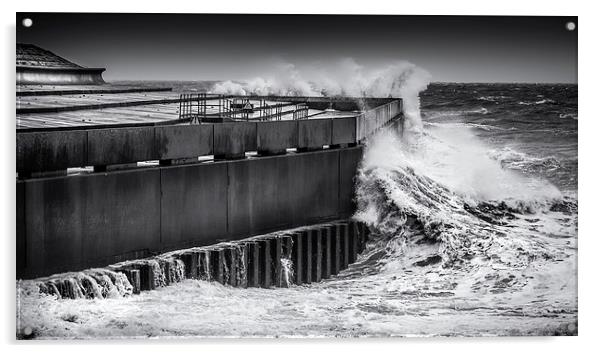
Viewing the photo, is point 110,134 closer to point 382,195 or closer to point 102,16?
point 102,16

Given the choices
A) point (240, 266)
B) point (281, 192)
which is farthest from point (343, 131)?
point (240, 266)

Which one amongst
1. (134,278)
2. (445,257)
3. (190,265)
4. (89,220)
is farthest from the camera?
(445,257)

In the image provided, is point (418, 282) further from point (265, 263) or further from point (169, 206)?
point (169, 206)

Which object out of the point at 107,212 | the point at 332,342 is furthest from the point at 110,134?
the point at 332,342

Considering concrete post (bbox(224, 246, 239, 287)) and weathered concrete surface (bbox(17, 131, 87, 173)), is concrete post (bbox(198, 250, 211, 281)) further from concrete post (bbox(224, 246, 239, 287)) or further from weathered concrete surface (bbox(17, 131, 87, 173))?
weathered concrete surface (bbox(17, 131, 87, 173))

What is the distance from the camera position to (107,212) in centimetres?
1055

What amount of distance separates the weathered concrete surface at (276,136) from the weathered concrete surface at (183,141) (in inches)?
30.0

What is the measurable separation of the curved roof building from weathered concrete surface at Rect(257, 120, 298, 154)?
184 cm

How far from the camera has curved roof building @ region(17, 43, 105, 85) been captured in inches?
422

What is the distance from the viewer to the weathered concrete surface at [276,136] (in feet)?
40.0

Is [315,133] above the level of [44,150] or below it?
above

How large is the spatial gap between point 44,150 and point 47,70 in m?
1.42

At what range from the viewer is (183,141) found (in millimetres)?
11273
